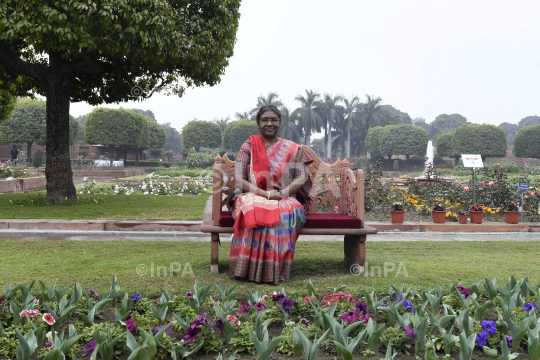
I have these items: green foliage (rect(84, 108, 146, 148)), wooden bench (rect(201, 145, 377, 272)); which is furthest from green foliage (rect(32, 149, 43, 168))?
wooden bench (rect(201, 145, 377, 272))

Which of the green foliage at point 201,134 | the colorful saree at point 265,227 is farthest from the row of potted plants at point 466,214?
the green foliage at point 201,134

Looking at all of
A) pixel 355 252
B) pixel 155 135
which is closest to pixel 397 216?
pixel 355 252

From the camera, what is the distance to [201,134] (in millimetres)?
44562

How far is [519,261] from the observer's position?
5.07 metres

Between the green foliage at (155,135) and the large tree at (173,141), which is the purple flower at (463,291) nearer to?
the green foliage at (155,135)

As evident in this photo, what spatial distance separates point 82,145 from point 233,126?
16125 mm

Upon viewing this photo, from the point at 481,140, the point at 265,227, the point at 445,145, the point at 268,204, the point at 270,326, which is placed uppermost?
the point at 481,140

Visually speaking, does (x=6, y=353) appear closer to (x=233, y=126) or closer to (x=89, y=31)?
(x=89, y=31)

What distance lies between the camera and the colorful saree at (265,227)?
12.5ft

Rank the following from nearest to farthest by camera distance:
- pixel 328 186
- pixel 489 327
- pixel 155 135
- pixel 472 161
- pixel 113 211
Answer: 1. pixel 489 327
2. pixel 328 186
3. pixel 113 211
4. pixel 472 161
5. pixel 155 135

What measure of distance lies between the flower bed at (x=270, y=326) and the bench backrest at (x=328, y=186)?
115cm

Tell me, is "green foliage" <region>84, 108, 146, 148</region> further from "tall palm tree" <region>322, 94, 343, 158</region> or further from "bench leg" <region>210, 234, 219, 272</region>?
"bench leg" <region>210, 234, 219, 272</region>

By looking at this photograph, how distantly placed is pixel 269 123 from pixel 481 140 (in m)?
40.7

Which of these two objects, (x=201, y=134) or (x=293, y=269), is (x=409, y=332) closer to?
(x=293, y=269)
